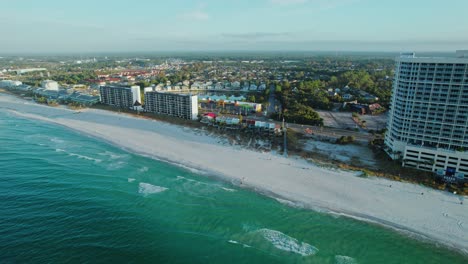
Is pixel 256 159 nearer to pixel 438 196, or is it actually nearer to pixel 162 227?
pixel 162 227

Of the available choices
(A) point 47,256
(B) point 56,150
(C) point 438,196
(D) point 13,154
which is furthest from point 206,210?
(D) point 13,154

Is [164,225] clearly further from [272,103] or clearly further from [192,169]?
[272,103]

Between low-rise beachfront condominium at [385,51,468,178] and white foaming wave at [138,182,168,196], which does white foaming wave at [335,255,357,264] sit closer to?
white foaming wave at [138,182,168,196]

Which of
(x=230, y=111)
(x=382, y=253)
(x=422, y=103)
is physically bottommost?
(x=382, y=253)

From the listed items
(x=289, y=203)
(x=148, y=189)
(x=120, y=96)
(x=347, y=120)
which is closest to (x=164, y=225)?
(x=148, y=189)

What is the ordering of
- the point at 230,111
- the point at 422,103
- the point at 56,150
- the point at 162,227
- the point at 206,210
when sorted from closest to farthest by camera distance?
the point at 162,227 → the point at 206,210 → the point at 422,103 → the point at 56,150 → the point at 230,111

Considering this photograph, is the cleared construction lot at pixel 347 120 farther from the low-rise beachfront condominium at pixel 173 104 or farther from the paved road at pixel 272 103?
the low-rise beachfront condominium at pixel 173 104

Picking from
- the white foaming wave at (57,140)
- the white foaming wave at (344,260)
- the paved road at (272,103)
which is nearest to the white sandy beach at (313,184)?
the white foaming wave at (57,140)
